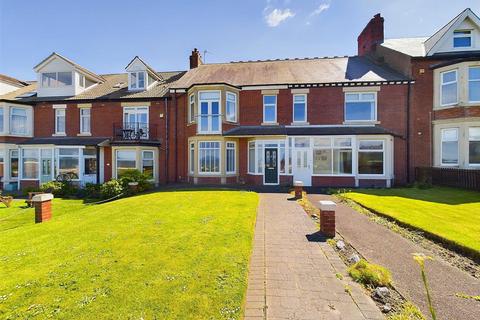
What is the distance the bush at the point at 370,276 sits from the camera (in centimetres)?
398

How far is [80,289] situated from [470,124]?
1943cm

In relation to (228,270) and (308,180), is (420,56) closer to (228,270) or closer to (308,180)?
(308,180)

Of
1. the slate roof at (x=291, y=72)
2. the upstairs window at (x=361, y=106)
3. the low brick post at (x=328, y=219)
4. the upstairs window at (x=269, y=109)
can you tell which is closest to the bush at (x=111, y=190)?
the slate roof at (x=291, y=72)

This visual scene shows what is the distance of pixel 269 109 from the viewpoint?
17203 mm

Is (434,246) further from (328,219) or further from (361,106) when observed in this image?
(361,106)

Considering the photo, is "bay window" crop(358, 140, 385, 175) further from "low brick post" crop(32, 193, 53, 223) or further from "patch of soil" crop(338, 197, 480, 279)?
"low brick post" crop(32, 193, 53, 223)

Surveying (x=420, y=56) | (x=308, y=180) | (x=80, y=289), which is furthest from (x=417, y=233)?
(x=420, y=56)

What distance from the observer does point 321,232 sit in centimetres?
642

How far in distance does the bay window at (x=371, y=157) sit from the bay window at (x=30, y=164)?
2354cm

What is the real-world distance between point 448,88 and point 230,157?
14362mm

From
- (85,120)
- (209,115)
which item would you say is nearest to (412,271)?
(209,115)

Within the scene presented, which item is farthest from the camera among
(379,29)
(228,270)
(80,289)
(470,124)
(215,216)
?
(379,29)

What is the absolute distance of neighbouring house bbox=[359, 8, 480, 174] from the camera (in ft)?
46.8

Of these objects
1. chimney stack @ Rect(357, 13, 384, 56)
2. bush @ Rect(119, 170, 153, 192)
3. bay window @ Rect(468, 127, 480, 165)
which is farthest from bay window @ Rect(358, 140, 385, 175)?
bush @ Rect(119, 170, 153, 192)
